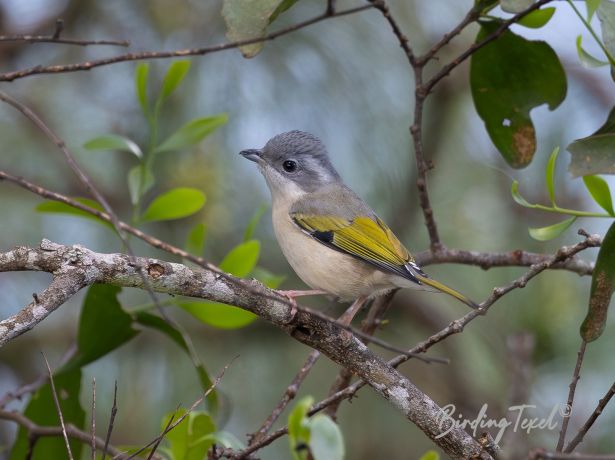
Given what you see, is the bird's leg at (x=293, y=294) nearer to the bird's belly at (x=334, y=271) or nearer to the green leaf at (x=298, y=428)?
the bird's belly at (x=334, y=271)

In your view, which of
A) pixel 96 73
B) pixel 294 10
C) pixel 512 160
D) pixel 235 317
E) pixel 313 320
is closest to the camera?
pixel 313 320

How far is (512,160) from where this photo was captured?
371cm

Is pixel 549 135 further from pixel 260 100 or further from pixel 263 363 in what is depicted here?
pixel 263 363

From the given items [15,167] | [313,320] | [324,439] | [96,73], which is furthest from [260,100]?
[324,439]

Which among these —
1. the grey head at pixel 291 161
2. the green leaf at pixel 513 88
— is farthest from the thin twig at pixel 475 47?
the grey head at pixel 291 161

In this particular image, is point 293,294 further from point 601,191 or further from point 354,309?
point 601,191

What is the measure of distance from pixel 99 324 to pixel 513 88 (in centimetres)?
210

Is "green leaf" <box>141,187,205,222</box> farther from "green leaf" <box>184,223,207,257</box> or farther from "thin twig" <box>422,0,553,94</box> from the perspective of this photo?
"thin twig" <box>422,0,553,94</box>

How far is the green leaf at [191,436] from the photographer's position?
2879 millimetres

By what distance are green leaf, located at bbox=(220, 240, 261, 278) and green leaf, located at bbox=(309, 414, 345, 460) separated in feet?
6.24

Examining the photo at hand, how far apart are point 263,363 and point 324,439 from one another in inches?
164

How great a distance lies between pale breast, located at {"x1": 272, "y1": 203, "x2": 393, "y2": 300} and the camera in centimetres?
385

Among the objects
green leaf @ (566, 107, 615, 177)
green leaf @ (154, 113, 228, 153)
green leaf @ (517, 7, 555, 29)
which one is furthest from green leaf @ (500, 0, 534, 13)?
green leaf @ (154, 113, 228, 153)

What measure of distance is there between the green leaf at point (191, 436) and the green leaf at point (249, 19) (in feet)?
4.52
